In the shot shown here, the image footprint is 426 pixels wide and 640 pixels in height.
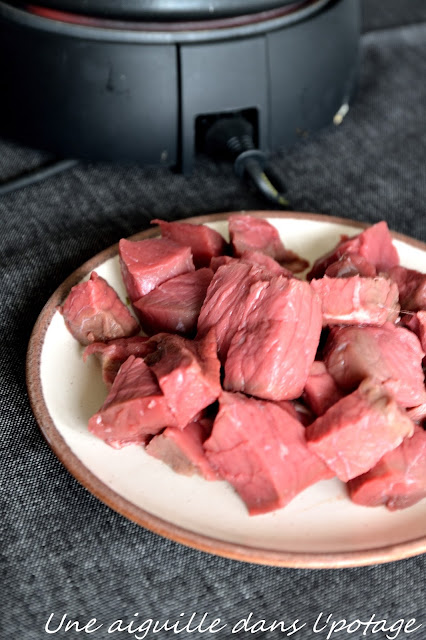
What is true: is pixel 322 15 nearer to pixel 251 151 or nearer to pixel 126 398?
pixel 251 151

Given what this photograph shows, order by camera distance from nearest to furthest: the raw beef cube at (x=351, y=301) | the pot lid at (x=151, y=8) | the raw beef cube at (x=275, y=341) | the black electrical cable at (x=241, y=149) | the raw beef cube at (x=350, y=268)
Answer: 1. the raw beef cube at (x=275, y=341)
2. the raw beef cube at (x=351, y=301)
3. the raw beef cube at (x=350, y=268)
4. the pot lid at (x=151, y=8)
5. the black electrical cable at (x=241, y=149)

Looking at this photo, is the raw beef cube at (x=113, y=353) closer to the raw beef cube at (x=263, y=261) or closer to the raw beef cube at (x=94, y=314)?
the raw beef cube at (x=94, y=314)

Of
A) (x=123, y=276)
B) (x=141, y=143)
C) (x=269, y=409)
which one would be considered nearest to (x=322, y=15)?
(x=141, y=143)

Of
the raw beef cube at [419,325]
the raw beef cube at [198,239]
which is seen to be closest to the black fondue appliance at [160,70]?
the raw beef cube at [198,239]

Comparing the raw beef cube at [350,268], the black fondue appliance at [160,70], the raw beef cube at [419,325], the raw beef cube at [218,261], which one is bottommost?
the raw beef cube at [419,325]

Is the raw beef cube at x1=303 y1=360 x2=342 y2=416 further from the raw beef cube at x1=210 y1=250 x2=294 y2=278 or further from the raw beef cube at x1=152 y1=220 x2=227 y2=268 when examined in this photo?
the raw beef cube at x1=152 y1=220 x2=227 y2=268

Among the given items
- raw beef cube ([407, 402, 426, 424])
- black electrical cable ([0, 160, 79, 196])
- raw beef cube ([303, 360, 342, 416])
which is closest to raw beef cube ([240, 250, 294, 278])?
raw beef cube ([303, 360, 342, 416])
